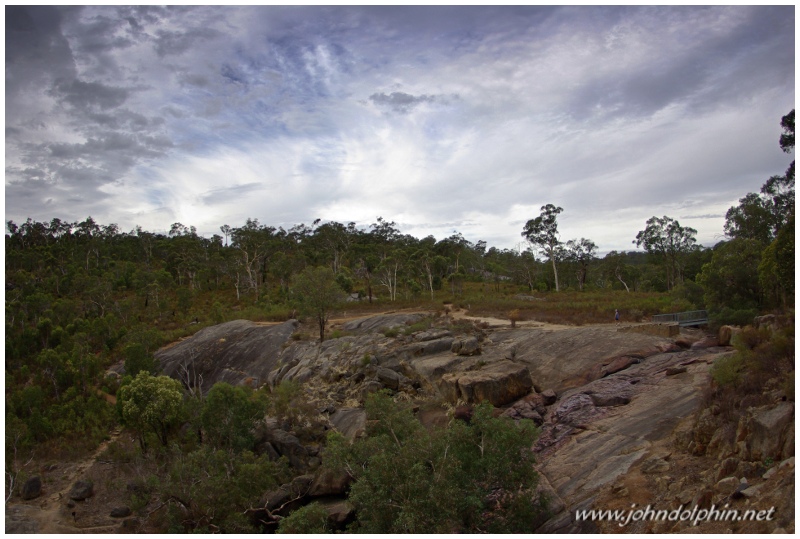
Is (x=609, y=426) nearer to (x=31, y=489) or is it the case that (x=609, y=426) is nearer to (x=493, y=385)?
(x=493, y=385)

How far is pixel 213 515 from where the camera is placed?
1488 centimetres

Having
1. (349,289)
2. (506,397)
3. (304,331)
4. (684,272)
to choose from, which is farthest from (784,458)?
(684,272)

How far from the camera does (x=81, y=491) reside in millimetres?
20859

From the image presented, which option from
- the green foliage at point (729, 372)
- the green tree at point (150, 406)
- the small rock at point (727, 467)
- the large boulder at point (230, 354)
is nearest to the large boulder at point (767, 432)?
the small rock at point (727, 467)

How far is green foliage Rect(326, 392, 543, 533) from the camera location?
10.6m

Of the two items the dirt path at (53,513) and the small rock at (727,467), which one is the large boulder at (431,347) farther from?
the small rock at (727,467)

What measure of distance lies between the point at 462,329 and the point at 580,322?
876cm

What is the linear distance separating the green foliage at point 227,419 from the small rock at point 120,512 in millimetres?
4004

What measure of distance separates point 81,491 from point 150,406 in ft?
14.9

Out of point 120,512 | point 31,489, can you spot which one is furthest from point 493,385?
point 31,489

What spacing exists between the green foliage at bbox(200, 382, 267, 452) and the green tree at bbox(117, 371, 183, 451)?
320cm

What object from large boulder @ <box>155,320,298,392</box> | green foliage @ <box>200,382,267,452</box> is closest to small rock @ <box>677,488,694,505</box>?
green foliage @ <box>200,382,267,452</box>

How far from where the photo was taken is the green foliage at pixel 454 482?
10594 mm

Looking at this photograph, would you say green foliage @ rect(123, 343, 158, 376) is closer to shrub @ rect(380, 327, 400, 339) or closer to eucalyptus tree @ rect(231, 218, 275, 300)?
shrub @ rect(380, 327, 400, 339)
